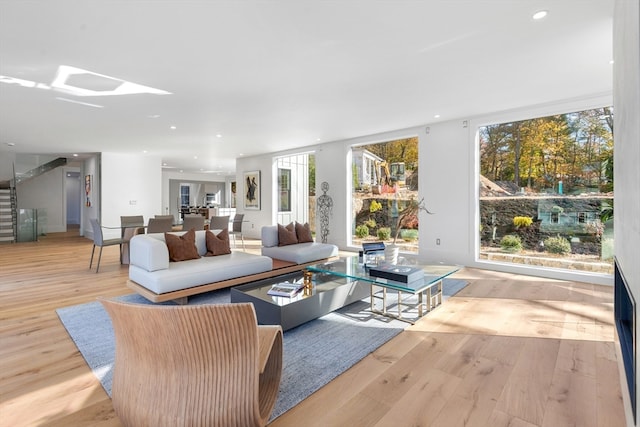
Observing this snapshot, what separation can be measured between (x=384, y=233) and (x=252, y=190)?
460cm

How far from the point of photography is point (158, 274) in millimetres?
3264

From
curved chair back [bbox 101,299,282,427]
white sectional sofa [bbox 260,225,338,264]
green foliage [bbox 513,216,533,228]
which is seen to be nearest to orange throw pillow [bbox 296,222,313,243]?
white sectional sofa [bbox 260,225,338,264]

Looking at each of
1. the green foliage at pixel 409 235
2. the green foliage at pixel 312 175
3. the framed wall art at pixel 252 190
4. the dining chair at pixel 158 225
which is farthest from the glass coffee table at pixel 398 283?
the framed wall art at pixel 252 190

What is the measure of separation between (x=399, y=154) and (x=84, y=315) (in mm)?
5682

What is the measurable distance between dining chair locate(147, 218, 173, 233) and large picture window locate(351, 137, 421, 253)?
3.88 metres

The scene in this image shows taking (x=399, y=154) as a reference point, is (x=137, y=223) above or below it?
below

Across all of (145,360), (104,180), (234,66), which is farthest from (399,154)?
(104,180)

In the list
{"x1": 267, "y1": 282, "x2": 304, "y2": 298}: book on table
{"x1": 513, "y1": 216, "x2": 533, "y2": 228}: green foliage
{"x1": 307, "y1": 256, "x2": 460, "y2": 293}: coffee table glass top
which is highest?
{"x1": 513, "y1": 216, "x2": 533, "y2": 228}: green foliage

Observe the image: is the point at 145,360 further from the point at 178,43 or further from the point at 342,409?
the point at 178,43

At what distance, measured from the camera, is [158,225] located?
18.2 ft

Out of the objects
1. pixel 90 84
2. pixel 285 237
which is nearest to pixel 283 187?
pixel 285 237

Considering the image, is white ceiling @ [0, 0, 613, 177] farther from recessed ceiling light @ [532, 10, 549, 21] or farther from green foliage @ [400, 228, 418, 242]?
green foliage @ [400, 228, 418, 242]

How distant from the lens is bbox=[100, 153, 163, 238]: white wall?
9.02m

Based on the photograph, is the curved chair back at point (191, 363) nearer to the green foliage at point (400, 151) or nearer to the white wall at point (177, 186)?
the green foliage at point (400, 151)
